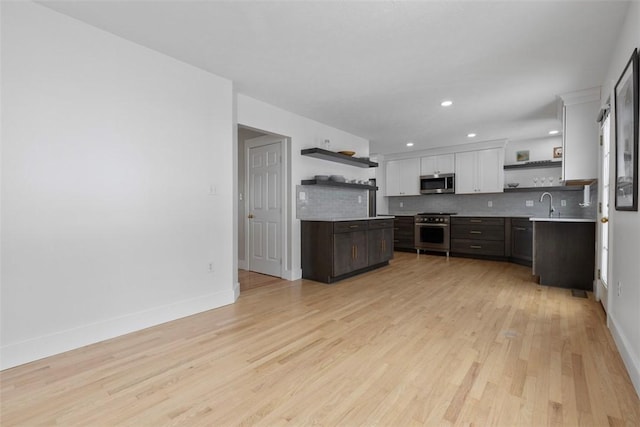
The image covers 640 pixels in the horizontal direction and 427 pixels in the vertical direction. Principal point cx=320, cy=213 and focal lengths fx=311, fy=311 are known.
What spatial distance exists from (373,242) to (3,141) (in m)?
4.37

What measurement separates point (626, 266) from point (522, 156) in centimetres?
506

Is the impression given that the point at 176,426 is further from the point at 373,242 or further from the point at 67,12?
the point at 373,242

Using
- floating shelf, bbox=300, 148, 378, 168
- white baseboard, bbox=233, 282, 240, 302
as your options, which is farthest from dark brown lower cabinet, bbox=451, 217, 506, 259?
white baseboard, bbox=233, 282, 240, 302

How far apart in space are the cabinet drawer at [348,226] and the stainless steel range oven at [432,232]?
262 cm

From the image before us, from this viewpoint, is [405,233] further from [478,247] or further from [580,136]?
[580,136]

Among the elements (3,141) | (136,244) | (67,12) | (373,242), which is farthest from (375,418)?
(373,242)

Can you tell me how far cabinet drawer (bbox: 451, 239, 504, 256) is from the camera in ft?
20.1

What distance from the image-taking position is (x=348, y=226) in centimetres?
454

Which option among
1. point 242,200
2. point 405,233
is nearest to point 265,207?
point 242,200

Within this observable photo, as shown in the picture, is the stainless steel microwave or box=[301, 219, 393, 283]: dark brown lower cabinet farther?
the stainless steel microwave

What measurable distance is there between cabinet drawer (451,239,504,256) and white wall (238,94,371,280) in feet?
10.0

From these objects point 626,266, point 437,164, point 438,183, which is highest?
point 437,164

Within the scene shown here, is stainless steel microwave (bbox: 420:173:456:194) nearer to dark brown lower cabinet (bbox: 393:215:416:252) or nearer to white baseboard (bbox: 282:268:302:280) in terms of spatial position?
dark brown lower cabinet (bbox: 393:215:416:252)

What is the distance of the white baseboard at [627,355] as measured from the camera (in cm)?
177
